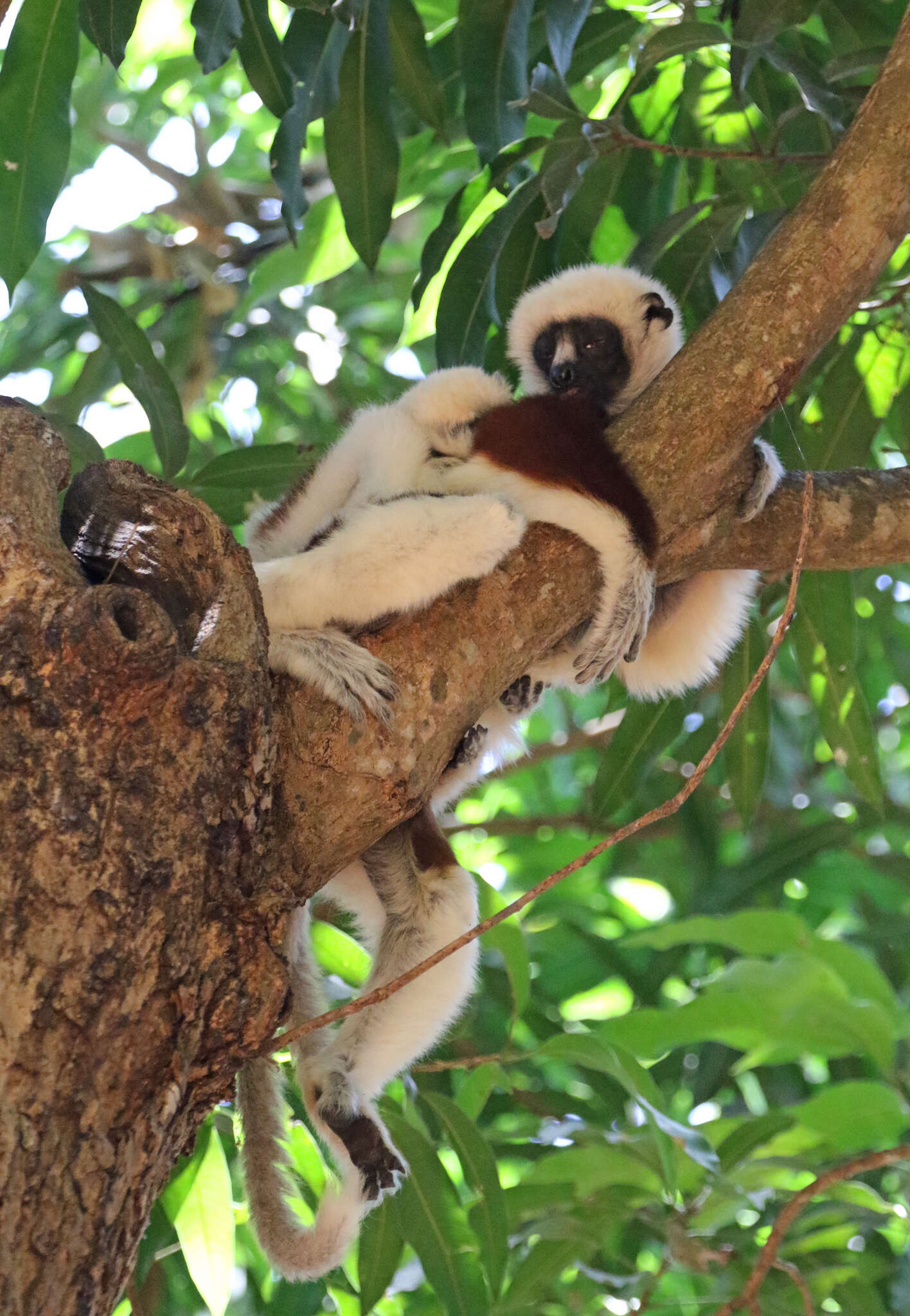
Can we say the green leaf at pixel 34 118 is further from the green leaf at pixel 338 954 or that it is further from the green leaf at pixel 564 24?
the green leaf at pixel 338 954

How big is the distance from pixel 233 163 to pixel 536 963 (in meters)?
4.58


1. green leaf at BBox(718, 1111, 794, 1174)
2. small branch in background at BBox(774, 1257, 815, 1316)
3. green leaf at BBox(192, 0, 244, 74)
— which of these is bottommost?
green leaf at BBox(718, 1111, 794, 1174)

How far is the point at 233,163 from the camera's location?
21.9 ft

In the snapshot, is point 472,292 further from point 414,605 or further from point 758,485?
point 414,605

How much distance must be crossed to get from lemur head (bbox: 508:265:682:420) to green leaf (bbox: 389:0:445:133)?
1.84 feet

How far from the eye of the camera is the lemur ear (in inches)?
134

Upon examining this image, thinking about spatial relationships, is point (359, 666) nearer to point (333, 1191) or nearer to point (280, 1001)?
point (280, 1001)

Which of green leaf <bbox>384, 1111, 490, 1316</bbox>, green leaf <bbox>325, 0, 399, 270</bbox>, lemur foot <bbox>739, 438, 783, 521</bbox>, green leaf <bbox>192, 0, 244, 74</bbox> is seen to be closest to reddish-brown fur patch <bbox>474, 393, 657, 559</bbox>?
lemur foot <bbox>739, 438, 783, 521</bbox>

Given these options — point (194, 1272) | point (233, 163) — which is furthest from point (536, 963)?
point (233, 163)

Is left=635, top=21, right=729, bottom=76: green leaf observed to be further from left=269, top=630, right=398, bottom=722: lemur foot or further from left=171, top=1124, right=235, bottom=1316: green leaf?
left=171, top=1124, right=235, bottom=1316: green leaf

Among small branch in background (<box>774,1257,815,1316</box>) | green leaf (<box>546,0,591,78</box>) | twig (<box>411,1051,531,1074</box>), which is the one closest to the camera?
small branch in background (<box>774,1257,815,1316</box>)

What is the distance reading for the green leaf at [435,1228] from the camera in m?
2.86

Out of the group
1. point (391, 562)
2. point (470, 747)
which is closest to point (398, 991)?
point (470, 747)

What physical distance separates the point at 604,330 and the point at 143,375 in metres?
1.26
